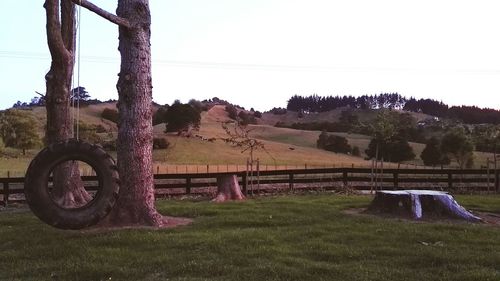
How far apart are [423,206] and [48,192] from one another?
7.50 metres

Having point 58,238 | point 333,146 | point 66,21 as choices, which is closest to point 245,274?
point 58,238

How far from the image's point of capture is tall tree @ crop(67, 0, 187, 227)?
980cm

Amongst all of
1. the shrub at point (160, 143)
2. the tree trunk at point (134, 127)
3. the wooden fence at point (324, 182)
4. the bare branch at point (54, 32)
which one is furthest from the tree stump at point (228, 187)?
the shrub at point (160, 143)

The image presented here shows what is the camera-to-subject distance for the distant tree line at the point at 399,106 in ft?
382

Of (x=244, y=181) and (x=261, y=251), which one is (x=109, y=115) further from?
(x=261, y=251)

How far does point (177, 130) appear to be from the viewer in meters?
68.1

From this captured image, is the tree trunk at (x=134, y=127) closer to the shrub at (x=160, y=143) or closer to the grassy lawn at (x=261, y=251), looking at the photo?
the grassy lawn at (x=261, y=251)

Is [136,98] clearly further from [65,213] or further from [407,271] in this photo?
[407,271]

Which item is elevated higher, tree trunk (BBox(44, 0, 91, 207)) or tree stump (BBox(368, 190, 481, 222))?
tree trunk (BBox(44, 0, 91, 207))

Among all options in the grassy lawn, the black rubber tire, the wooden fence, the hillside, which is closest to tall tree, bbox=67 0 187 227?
the grassy lawn

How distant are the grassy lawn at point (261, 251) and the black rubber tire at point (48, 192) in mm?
348

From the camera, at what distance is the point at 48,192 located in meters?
8.15

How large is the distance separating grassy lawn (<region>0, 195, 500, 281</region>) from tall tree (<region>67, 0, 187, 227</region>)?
924 mm

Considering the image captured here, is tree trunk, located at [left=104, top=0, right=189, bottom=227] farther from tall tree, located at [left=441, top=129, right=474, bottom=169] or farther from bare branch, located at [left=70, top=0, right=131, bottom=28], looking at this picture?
tall tree, located at [left=441, top=129, right=474, bottom=169]
